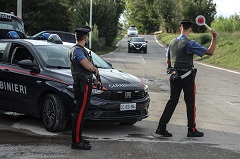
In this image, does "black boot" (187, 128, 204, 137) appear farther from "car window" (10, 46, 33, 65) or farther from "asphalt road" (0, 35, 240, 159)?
"car window" (10, 46, 33, 65)

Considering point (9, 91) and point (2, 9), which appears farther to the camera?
point (2, 9)

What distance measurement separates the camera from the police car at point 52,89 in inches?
264

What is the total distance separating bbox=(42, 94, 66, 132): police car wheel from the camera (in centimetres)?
671

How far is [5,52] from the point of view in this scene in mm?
8031

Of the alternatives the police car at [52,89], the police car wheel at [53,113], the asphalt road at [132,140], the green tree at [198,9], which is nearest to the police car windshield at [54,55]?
the police car at [52,89]

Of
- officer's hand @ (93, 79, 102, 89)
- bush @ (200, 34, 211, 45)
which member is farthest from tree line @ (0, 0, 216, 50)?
officer's hand @ (93, 79, 102, 89)

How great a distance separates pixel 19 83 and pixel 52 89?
921 mm

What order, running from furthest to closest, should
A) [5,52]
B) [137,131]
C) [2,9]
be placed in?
[2,9] → [5,52] → [137,131]

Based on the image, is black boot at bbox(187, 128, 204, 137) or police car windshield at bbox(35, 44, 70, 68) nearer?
black boot at bbox(187, 128, 204, 137)

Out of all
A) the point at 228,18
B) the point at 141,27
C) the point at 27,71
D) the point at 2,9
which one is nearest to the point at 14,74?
the point at 27,71

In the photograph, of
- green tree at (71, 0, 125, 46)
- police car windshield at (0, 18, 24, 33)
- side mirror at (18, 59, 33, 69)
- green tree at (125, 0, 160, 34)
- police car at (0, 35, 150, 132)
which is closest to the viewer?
police car at (0, 35, 150, 132)

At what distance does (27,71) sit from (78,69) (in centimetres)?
181

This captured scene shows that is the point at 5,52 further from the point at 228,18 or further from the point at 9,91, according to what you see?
the point at 228,18

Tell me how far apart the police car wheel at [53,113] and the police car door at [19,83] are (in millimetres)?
295
